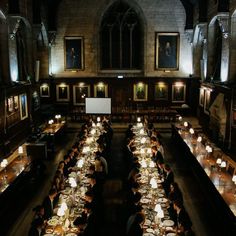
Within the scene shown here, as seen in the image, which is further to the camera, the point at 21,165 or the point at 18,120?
the point at 18,120

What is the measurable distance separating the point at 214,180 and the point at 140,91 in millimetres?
15868

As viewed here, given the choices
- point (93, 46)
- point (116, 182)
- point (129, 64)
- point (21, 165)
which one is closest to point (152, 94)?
point (129, 64)

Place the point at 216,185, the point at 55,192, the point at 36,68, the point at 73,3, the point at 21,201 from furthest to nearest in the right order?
the point at 73,3 → the point at 36,68 → the point at 21,201 → the point at 216,185 → the point at 55,192

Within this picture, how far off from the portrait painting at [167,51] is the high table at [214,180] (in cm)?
1073

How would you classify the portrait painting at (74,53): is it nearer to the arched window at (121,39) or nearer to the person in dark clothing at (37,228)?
the arched window at (121,39)

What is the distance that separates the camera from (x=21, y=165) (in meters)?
12.0

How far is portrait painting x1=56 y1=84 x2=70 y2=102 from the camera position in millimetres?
25891

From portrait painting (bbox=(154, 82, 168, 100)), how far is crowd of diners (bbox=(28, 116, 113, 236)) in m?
11.4

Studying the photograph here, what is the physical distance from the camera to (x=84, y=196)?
9453 mm

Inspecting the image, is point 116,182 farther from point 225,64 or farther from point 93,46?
point 93,46

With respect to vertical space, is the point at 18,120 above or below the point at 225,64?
below

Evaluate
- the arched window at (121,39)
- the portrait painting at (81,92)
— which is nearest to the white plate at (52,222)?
the portrait painting at (81,92)

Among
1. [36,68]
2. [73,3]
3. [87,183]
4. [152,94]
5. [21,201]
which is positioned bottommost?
[21,201]

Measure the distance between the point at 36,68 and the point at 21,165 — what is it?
1118 centimetres
